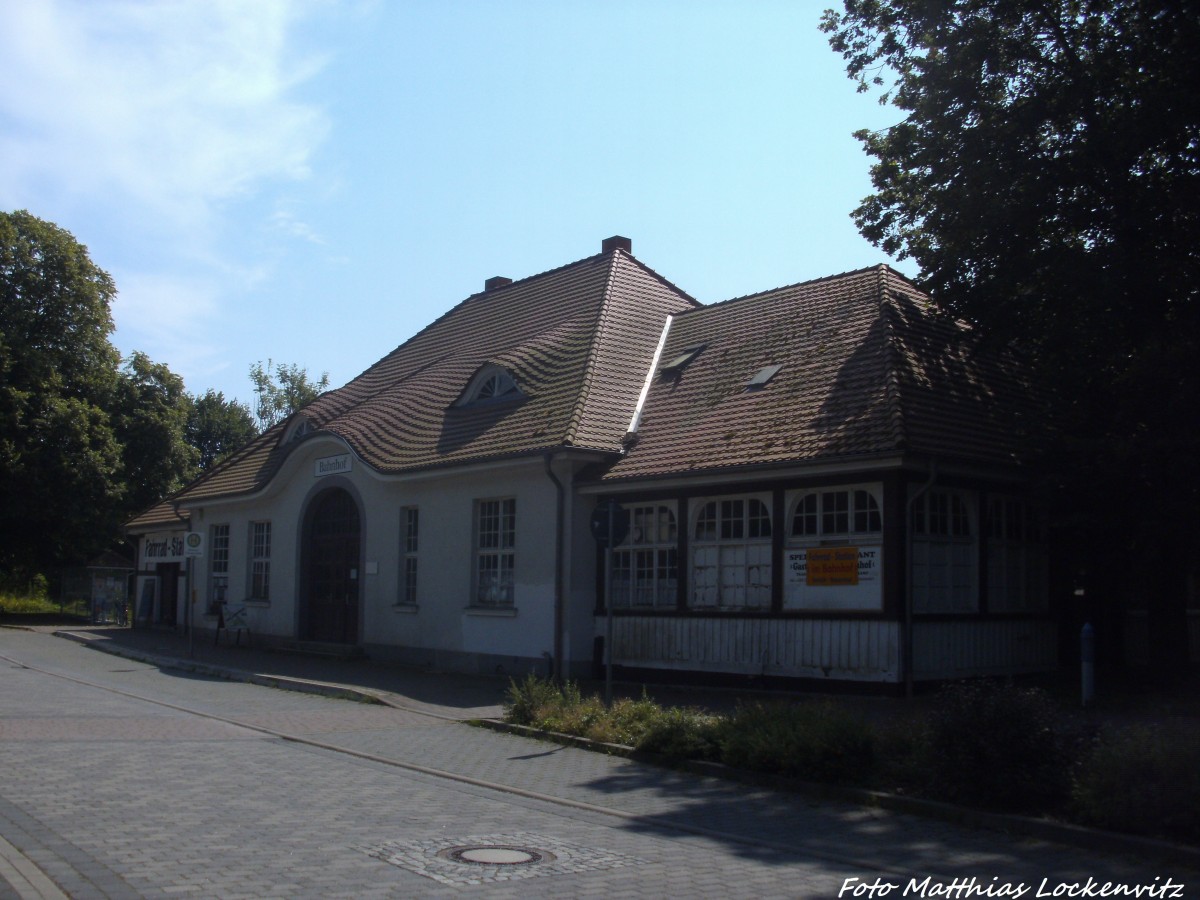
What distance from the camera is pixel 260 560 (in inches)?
1137

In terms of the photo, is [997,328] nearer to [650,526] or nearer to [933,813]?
[650,526]

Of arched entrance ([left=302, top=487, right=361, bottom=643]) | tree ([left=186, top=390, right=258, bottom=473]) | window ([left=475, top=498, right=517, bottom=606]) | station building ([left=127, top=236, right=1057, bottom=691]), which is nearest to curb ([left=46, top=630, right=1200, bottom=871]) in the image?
station building ([left=127, top=236, right=1057, bottom=691])

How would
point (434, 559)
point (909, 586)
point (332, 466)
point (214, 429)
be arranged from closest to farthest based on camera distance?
1. point (909, 586)
2. point (434, 559)
3. point (332, 466)
4. point (214, 429)

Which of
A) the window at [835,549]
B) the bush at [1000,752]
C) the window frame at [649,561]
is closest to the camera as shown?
the bush at [1000,752]

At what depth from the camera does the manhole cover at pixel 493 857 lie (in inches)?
279

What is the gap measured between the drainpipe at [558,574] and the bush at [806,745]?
8.06 m

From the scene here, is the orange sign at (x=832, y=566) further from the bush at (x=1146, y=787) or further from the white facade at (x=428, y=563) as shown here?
the bush at (x=1146, y=787)

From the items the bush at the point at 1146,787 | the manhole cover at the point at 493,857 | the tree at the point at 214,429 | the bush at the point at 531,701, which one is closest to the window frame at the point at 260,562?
the bush at the point at 531,701

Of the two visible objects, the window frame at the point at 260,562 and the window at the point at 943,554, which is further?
the window frame at the point at 260,562

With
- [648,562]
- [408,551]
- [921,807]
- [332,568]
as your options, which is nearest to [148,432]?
[332,568]

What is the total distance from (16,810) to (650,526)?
11.8m

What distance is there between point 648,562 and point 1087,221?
27.3 ft

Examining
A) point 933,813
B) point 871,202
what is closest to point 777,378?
point 871,202

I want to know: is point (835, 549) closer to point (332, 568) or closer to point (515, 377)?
point (515, 377)
